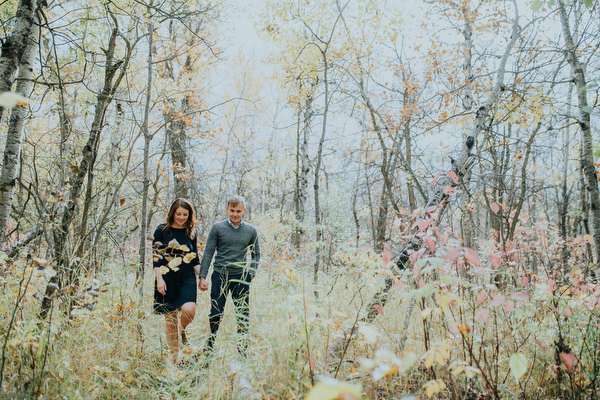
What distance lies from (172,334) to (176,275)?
55 centimetres

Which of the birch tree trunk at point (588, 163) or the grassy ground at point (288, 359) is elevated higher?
the birch tree trunk at point (588, 163)

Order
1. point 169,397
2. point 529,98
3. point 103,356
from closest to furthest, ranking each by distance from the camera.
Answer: point 169,397 → point 103,356 → point 529,98

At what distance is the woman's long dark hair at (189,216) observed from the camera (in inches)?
124

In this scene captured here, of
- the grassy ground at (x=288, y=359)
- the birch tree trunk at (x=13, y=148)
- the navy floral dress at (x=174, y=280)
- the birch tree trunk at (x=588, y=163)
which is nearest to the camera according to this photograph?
the grassy ground at (x=288, y=359)

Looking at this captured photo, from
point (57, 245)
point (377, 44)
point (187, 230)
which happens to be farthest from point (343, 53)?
point (57, 245)

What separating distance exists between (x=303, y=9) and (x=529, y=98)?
11.8 feet

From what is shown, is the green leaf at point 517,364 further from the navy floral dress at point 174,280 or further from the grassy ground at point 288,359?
the navy floral dress at point 174,280

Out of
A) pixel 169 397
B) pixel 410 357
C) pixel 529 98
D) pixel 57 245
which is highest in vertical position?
pixel 529 98

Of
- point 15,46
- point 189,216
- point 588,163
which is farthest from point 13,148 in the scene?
point 588,163

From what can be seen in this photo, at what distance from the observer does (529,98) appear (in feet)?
12.6

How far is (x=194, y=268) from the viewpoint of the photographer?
315 cm

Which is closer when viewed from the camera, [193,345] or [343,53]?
[193,345]

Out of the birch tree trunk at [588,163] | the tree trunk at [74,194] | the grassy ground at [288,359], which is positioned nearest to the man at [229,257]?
the grassy ground at [288,359]

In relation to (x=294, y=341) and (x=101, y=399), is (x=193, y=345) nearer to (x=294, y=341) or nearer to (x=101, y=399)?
(x=101, y=399)
